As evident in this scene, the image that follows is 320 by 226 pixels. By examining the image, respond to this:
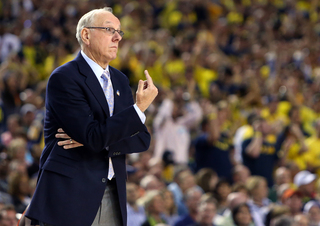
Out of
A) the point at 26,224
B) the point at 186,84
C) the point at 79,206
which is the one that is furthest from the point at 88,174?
the point at 186,84

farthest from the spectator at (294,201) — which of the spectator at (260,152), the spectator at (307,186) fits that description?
the spectator at (260,152)

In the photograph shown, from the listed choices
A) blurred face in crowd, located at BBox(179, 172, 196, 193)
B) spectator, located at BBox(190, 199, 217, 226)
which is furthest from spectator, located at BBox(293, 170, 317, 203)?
spectator, located at BBox(190, 199, 217, 226)

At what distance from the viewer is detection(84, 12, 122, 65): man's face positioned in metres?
2.18

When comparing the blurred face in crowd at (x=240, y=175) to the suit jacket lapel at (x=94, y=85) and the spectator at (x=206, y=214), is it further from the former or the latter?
the suit jacket lapel at (x=94, y=85)

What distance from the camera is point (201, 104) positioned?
8.27 meters

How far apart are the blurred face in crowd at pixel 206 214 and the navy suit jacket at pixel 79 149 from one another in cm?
313

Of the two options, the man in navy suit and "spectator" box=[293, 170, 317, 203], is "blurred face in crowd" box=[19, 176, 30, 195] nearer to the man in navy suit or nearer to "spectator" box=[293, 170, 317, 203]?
the man in navy suit

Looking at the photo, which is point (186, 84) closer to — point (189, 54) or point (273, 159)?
point (189, 54)

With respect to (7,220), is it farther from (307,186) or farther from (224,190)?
(307,186)

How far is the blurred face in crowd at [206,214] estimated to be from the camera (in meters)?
5.16

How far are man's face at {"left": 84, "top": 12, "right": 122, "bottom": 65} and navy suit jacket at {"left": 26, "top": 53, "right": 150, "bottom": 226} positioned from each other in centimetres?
10

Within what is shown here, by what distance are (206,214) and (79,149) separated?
331cm

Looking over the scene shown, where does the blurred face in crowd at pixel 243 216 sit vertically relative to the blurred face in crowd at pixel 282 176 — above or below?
below

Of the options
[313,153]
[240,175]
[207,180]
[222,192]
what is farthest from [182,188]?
[313,153]
